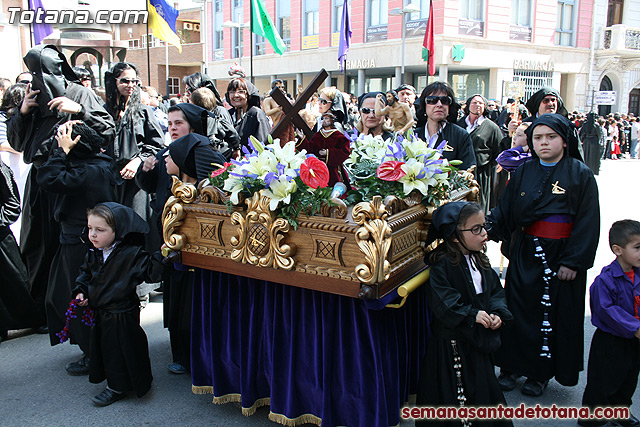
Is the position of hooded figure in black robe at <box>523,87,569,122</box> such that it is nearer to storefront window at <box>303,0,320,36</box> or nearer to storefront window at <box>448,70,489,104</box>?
storefront window at <box>448,70,489,104</box>

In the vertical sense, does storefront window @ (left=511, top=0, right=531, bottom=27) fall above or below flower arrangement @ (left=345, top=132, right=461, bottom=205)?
above

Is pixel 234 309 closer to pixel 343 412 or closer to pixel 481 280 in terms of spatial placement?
pixel 343 412

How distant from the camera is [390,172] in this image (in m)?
2.77

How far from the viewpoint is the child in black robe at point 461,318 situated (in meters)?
2.72

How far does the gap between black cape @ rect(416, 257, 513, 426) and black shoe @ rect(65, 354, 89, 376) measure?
2.41 m

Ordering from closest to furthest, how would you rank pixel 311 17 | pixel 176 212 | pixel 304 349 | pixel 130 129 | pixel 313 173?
1. pixel 313 173
2. pixel 304 349
3. pixel 176 212
4. pixel 130 129
5. pixel 311 17

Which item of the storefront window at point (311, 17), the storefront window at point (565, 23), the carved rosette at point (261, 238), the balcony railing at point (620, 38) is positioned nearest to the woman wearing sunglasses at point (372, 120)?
the carved rosette at point (261, 238)

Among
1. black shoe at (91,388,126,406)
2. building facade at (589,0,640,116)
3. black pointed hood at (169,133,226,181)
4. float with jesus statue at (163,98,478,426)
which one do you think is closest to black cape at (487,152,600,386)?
float with jesus statue at (163,98,478,426)

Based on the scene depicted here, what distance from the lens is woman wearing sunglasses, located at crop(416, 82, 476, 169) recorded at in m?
4.49

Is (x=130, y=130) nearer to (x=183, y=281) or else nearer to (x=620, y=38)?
(x=183, y=281)

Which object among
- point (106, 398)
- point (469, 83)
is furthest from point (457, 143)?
point (469, 83)

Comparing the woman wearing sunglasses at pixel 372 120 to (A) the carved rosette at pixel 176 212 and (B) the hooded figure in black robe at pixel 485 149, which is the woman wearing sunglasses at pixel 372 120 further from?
(A) the carved rosette at pixel 176 212

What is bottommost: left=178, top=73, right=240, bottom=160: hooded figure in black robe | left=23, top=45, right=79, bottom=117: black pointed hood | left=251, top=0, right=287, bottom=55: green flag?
left=178, top=73, right=240, bottom=160: hooded figure in black robe

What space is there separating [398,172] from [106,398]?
2.31 metres
